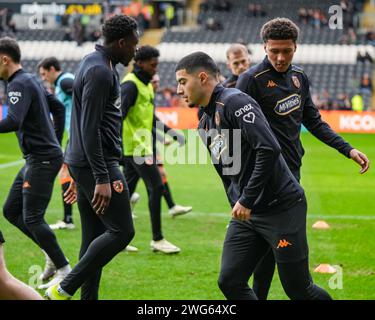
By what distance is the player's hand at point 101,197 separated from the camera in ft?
20.0

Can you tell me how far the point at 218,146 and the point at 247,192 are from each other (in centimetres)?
38

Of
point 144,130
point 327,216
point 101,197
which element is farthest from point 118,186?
point 327,216

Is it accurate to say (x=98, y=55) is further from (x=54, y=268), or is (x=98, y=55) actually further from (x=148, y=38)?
(x=148, y=38)

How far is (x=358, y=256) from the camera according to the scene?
907 cm

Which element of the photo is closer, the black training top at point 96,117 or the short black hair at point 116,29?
the black training top at point 96,117

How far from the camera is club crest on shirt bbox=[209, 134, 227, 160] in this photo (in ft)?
17.4

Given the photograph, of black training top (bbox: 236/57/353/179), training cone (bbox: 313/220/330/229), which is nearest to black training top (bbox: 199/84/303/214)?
black training top (bbox: 236/57/353/179)

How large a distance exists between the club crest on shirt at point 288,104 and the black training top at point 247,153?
662 millimetres

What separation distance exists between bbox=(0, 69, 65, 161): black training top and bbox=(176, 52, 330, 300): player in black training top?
216cm

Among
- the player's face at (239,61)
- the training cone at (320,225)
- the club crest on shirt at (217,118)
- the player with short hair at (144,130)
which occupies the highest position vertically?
the club crest on shirt at (217,118)

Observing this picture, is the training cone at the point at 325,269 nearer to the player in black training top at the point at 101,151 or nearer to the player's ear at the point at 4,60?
the player in black training top at the point at 101,151

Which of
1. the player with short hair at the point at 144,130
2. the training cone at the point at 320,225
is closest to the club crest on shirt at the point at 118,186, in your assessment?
the player with short hair at the point at 144,130

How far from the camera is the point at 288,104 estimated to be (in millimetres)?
6004
